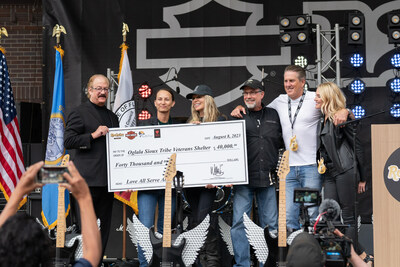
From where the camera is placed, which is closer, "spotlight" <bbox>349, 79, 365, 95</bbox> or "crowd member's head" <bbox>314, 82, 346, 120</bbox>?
"crowd member's head" <bbox>314, 82, 346, 120</bbox>

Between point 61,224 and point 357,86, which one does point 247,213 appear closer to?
point 61,224

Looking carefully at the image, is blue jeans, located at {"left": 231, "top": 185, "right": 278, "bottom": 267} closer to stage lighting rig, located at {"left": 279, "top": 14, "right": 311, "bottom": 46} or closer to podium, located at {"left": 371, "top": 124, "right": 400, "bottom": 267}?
podium, located at {"left": 371, "top": 124, "right": 400, "bottom": 267}

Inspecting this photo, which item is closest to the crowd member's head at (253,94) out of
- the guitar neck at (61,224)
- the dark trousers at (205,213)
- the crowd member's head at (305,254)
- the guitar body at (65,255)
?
the dark trousers at (205,213)

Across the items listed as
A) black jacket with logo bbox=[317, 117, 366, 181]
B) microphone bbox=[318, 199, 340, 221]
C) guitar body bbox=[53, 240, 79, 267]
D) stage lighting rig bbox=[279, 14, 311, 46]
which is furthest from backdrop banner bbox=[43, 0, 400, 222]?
microphone bbox=[318, 199, 340, 221]

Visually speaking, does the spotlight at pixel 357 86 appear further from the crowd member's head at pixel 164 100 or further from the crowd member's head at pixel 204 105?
the crowd member's head at pixel 164 100

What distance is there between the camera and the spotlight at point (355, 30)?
829 centimetres

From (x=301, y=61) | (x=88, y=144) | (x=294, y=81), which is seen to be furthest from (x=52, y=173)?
(x=301, y=61)

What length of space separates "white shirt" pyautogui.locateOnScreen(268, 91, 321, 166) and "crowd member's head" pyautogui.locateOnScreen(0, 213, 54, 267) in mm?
4144

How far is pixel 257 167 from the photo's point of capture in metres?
6.00

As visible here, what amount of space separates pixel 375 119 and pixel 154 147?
3.86 meters

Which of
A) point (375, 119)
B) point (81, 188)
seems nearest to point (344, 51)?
point (375, 119)

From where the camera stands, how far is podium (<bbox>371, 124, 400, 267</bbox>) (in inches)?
194

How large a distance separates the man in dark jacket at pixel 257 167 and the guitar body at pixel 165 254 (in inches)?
27.4

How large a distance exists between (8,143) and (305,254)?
5603mm
